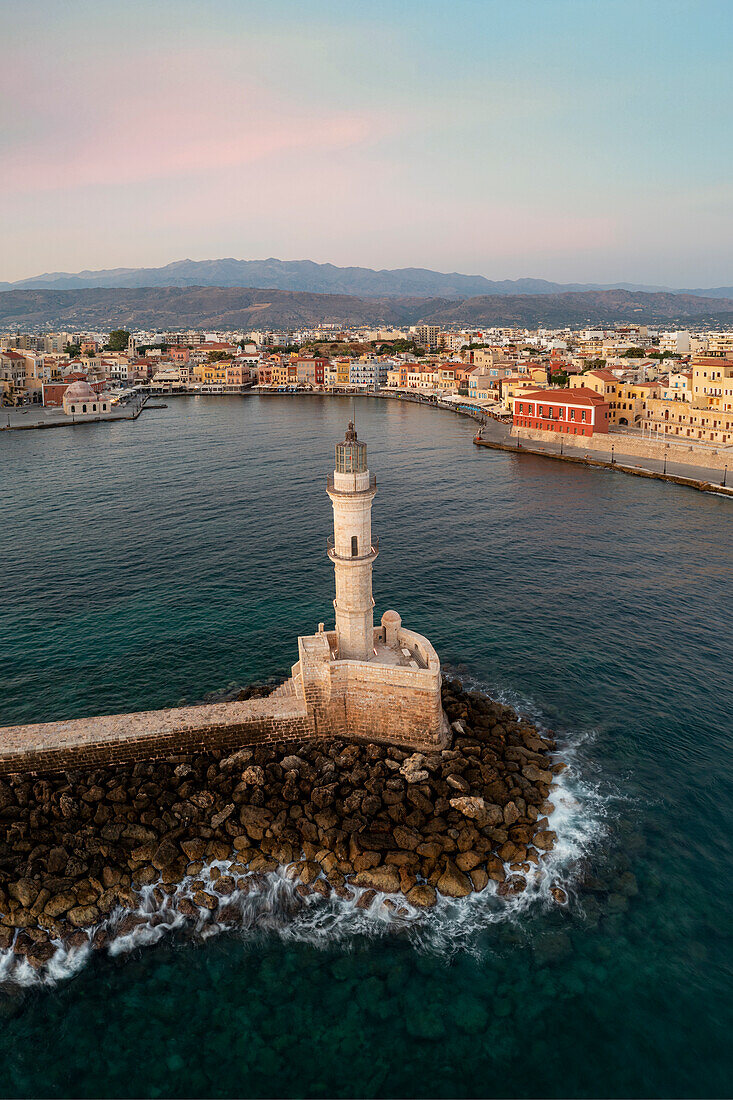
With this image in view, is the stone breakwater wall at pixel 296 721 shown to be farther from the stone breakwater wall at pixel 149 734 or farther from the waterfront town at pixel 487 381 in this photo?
the waterfront town at pixel 487 381

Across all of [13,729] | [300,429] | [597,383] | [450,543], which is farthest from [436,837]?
[300,429]

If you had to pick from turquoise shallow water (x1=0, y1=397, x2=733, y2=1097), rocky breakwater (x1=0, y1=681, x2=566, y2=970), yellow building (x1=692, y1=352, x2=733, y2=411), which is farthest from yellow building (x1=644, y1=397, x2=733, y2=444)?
rocky breakwater (x1=0, y1=681, x2=566, y2=970)

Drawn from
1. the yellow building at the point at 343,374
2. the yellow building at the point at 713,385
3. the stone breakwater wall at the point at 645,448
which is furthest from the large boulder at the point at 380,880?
the yellow building at the point at 343,374

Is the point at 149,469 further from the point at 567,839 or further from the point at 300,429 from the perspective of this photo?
the point at 567,839

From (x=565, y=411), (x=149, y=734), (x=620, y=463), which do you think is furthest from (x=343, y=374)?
(x=149, y=734)

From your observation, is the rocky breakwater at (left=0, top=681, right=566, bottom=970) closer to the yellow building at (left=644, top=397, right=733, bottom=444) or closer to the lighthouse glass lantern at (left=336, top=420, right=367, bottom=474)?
the lighthouse glass lantern at (left=336, top=420, right=367, bottom=474)

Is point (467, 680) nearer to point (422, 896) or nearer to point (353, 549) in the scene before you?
point (353, 549)
